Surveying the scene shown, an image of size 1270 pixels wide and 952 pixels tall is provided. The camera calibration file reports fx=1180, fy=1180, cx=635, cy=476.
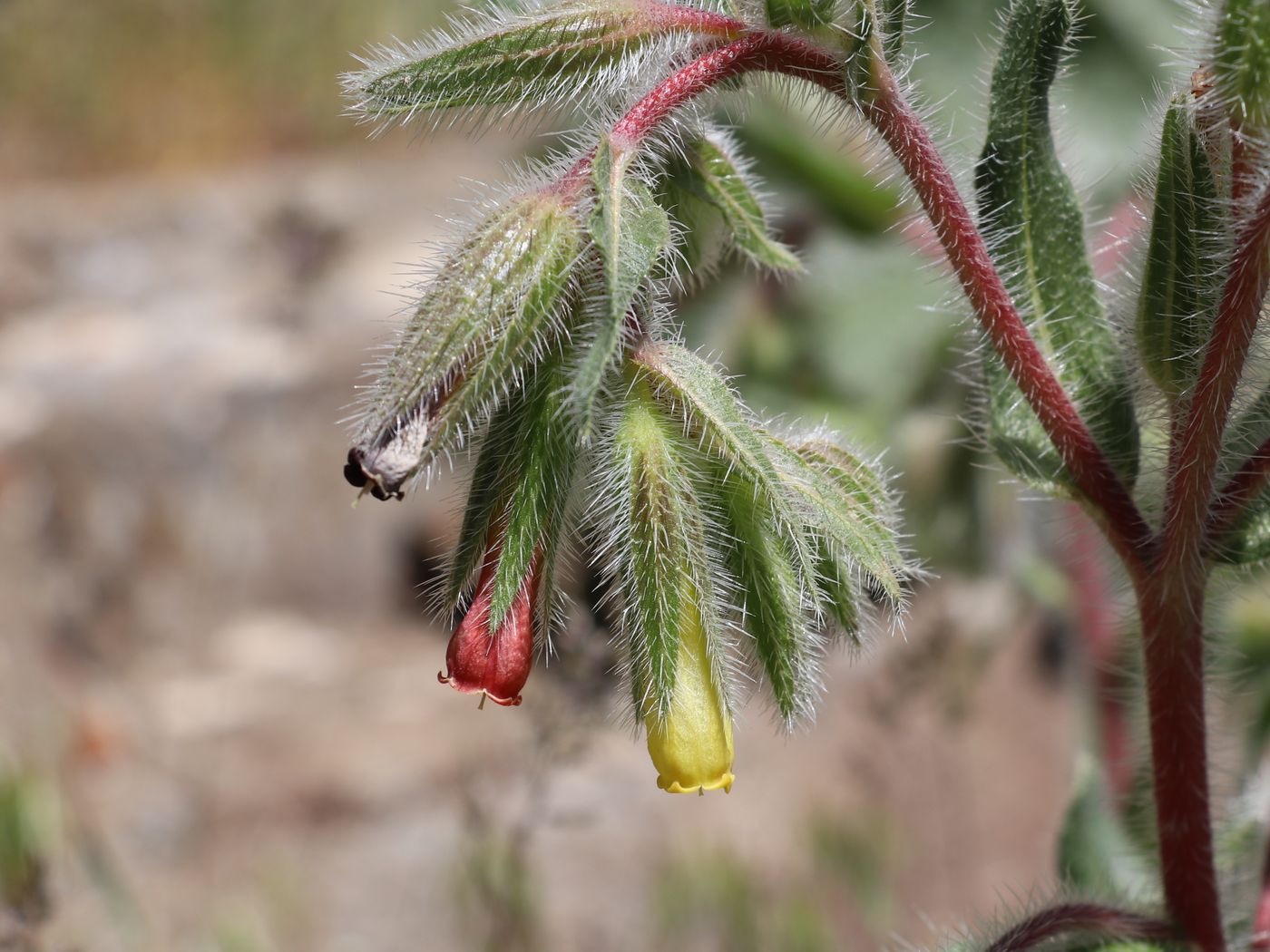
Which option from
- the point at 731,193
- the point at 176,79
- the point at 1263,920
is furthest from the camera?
the point at 176,79

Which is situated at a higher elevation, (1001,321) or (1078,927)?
(1001,321)


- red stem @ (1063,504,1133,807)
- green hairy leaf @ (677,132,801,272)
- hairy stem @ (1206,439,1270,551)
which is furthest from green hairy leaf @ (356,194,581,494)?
red stem @ (1063,504,1133,807)

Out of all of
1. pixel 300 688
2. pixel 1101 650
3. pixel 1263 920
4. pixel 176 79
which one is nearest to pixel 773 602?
pixel 1263 920

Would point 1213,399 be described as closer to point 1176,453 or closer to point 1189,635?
point 1176,453

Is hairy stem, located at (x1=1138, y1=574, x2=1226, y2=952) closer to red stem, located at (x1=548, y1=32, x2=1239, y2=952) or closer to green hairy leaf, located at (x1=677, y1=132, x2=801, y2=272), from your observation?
red stem, located at (x1=548, y1=32, x2=1239, y2=952)

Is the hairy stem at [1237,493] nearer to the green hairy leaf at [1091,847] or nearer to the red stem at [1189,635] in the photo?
the red stem at [1189,635]

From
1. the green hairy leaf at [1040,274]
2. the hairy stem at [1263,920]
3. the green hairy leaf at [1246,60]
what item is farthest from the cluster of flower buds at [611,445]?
the hairy stem at [1263,920]

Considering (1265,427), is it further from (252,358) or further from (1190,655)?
(252,358)
